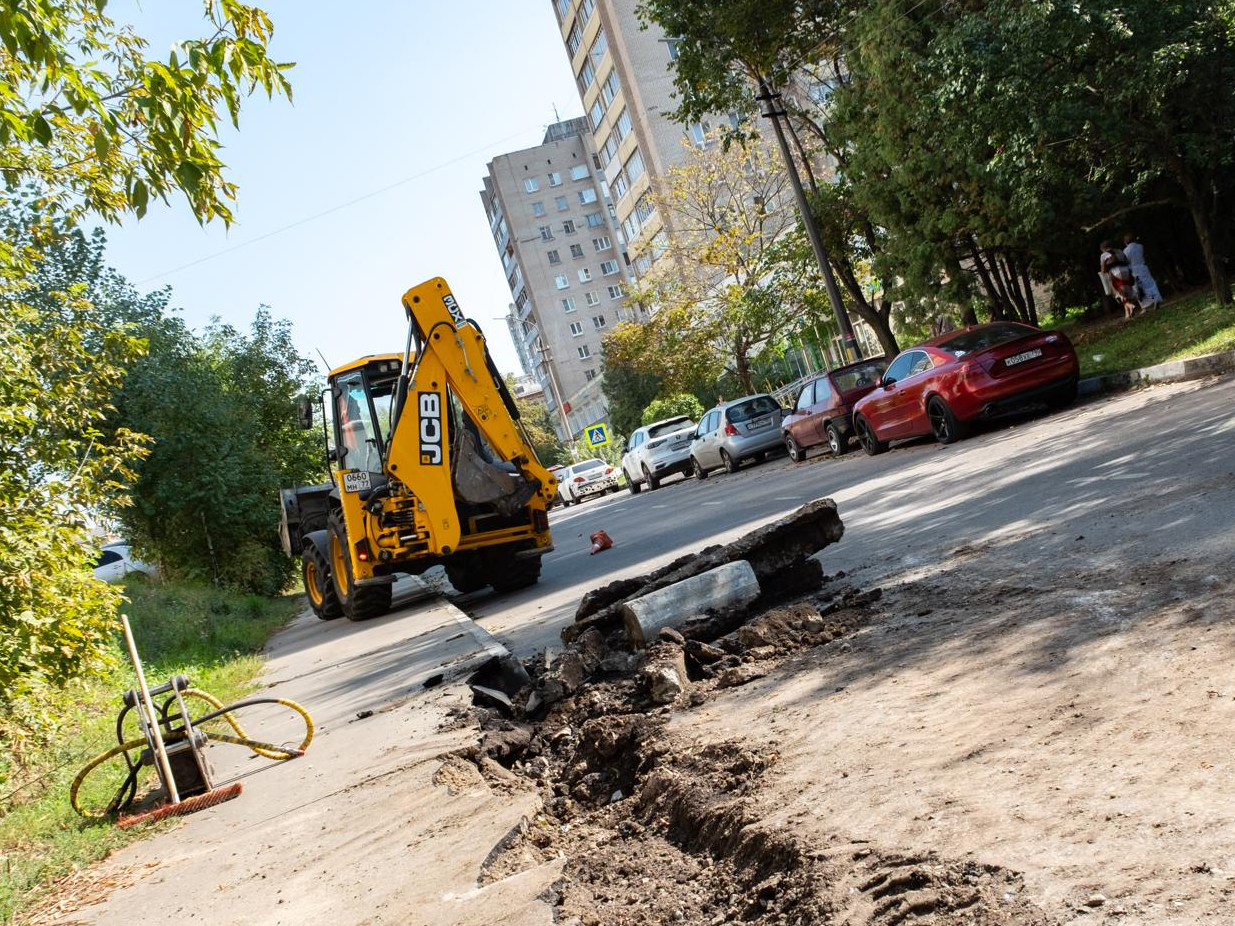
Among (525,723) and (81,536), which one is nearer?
(525,723)

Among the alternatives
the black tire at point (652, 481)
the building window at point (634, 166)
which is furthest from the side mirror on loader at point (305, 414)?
the building window at point (634, 166)

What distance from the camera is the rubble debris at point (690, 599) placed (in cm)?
787

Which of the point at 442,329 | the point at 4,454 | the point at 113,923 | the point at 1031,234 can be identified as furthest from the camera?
the point at 1031,234

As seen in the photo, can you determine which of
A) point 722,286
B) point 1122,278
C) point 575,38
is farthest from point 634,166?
point 1122,278

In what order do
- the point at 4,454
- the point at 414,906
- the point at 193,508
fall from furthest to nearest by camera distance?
1. the point at 193,508
2. the point at 4,454
3. the point at 414,906

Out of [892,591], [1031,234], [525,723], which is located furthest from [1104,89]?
[525,723]

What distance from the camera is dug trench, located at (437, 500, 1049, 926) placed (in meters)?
3.33

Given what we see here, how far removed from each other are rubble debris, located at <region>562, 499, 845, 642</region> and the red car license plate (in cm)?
878

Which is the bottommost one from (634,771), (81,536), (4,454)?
(634,771)

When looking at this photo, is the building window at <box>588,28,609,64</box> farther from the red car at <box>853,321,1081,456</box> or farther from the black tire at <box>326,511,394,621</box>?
the black tire at <box>326,511,394,621</box>

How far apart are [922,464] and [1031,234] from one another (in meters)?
7.28

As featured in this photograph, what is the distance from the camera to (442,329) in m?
14.9

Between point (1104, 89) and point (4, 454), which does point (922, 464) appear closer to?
point (1104, 89)

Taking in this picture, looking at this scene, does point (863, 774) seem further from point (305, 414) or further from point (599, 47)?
point (599, 47)
